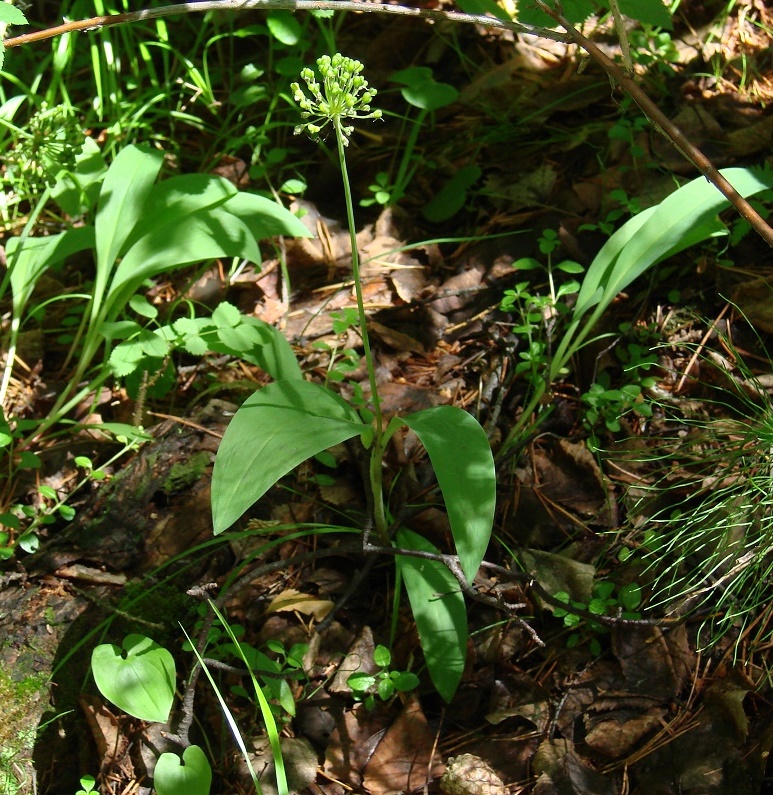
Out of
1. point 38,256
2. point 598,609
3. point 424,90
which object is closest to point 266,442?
point 598,609

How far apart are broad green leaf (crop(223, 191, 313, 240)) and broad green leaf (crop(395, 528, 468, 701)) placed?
0.84m

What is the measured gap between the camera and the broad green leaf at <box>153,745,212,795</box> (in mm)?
1207

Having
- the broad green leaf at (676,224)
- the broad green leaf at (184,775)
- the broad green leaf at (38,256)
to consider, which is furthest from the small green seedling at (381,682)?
the broad green leaf at (38,256)

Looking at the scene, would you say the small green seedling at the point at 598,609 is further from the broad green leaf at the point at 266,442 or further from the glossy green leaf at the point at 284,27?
the glossy green leaf at the point at 284,27

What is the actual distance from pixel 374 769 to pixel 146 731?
0.42 metres

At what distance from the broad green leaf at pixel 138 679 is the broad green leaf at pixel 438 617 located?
1.46 feet

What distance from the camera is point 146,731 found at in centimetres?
140

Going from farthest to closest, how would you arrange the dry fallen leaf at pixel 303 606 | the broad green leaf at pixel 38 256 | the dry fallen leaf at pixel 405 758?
the broad green leaf at pixel 38 256, the dry fallen leaf at pixel 303 606, the dry fallen leaf at pixel 405 758

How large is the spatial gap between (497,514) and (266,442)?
59cm

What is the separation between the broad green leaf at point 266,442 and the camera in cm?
121

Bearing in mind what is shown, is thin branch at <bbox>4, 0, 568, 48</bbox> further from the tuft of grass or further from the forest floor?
the tuft of grass

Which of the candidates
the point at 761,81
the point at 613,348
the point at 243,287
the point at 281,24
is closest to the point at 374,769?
the point at 613,348

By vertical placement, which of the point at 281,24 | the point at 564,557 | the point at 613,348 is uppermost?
the point at 281,24

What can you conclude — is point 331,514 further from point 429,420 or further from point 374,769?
point 374,769
